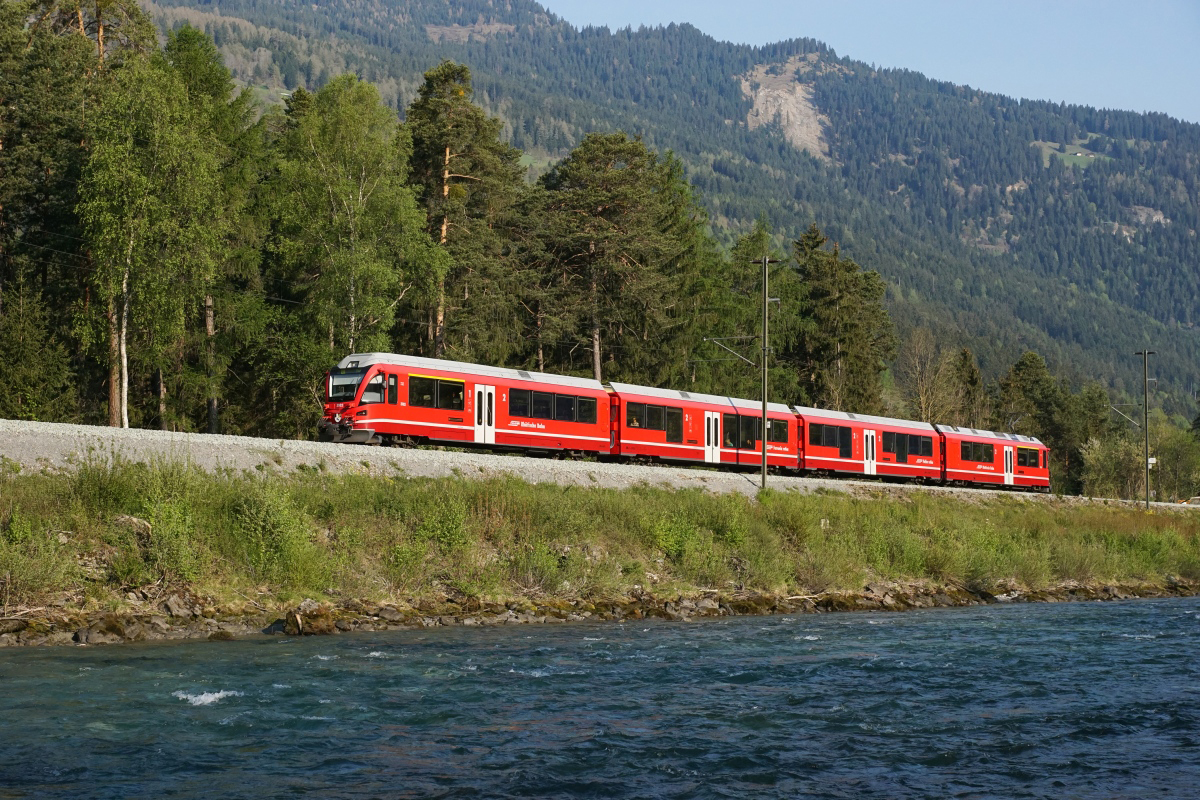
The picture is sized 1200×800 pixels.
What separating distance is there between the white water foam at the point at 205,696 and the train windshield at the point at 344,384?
1691cm

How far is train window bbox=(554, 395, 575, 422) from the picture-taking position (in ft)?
113

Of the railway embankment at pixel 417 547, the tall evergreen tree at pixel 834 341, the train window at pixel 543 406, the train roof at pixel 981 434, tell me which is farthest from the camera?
the tall evergreen tree at pixel 834 341

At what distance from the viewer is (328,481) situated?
24.4 meters

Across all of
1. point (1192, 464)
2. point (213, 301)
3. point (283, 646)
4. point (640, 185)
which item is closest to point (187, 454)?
point (283, 646)

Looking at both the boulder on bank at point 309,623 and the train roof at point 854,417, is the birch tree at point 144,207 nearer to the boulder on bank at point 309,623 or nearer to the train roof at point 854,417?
the boulder on bank at point 309,623

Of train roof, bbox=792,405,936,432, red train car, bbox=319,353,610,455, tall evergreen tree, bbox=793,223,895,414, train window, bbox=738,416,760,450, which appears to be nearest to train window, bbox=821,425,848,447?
A: train roof, bbox=792,405,936,432

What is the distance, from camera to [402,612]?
20.6 meters

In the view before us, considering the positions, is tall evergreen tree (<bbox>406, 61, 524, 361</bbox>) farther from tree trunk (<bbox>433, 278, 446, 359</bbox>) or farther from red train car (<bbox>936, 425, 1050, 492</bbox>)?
red train car (<bbox>936, 425, 1050, 492</bbox>)

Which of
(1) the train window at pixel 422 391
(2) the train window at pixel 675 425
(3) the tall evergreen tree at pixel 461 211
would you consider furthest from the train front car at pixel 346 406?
(3) the tall evergreen tree at pixel 461 211

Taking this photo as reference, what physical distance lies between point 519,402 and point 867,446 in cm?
1740

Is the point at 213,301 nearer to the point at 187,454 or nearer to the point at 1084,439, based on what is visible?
the point at 187,454

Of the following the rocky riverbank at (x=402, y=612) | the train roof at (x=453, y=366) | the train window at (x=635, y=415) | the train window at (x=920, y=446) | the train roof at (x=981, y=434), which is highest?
the train roof at (x=453, y=366)

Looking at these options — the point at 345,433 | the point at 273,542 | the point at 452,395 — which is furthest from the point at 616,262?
the point at 273,542

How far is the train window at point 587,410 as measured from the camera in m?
35.2
